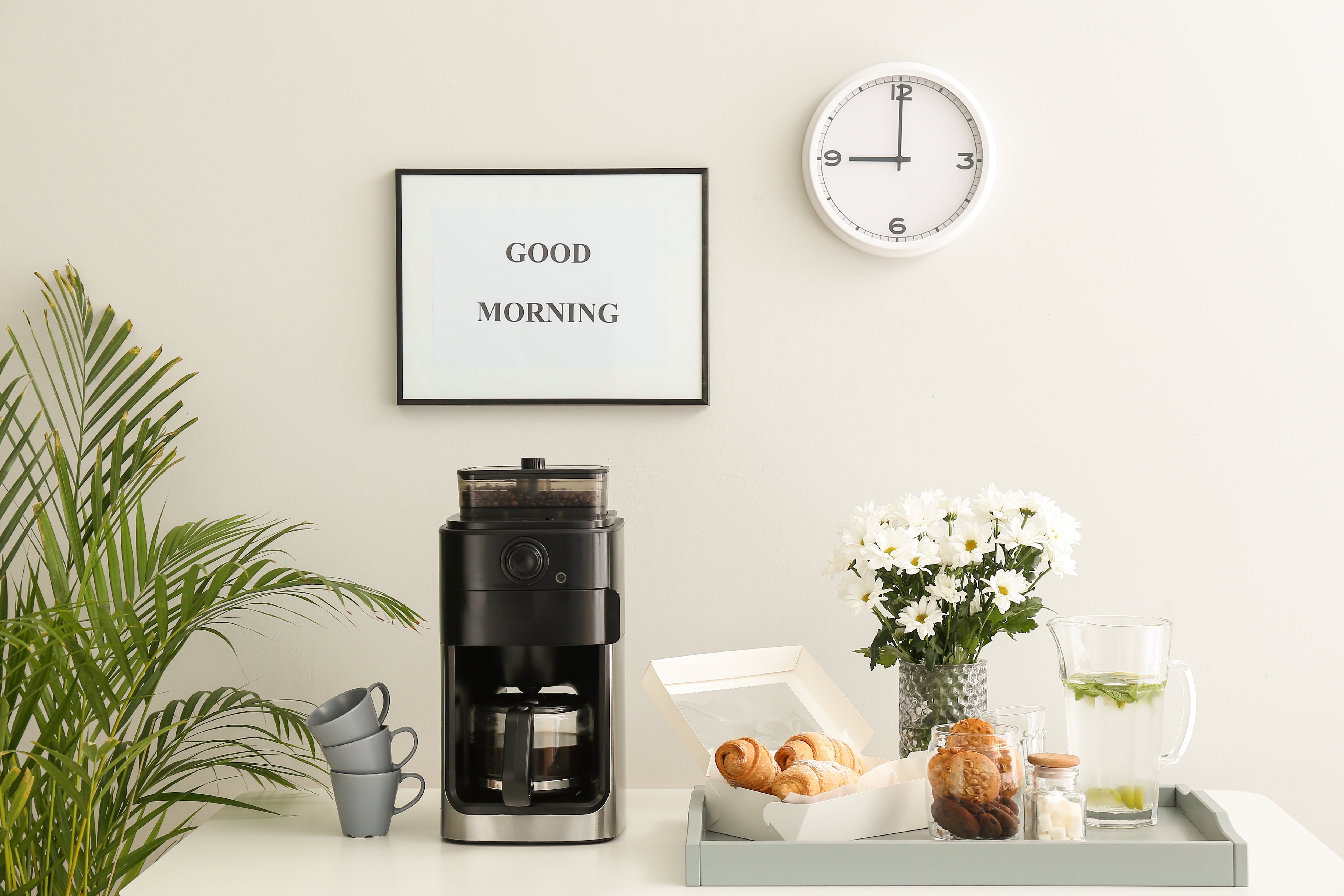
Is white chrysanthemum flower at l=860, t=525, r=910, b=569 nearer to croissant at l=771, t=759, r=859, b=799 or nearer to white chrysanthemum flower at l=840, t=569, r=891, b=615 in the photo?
white chrysanthemum flower at l=840, t=569, r=891, b=615

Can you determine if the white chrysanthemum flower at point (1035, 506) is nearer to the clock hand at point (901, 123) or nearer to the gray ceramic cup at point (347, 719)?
the clock hand at point (901, 123)

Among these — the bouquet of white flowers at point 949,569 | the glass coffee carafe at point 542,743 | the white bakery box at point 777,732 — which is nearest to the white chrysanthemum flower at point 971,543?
the bouquet of white flowers at point 949,569

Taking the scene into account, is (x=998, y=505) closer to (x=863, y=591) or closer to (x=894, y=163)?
(x=863, y=591)

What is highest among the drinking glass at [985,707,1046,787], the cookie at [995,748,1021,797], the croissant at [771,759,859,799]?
the drinking glass at [985,707,1046,787]

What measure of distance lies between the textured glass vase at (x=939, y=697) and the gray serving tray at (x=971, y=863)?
21cm

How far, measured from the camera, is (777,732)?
1.32 meters

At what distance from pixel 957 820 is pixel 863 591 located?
30cm

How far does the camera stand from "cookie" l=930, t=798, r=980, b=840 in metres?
1.09

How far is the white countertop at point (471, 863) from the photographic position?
1.08 metres

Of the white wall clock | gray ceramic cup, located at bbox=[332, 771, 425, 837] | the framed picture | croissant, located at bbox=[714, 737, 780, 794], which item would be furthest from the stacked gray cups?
the white wall clock

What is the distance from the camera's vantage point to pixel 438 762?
1565mm

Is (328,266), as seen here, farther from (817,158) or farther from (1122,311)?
(1122,311)

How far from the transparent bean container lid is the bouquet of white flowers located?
34 cm

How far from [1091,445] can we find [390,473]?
107 cm
